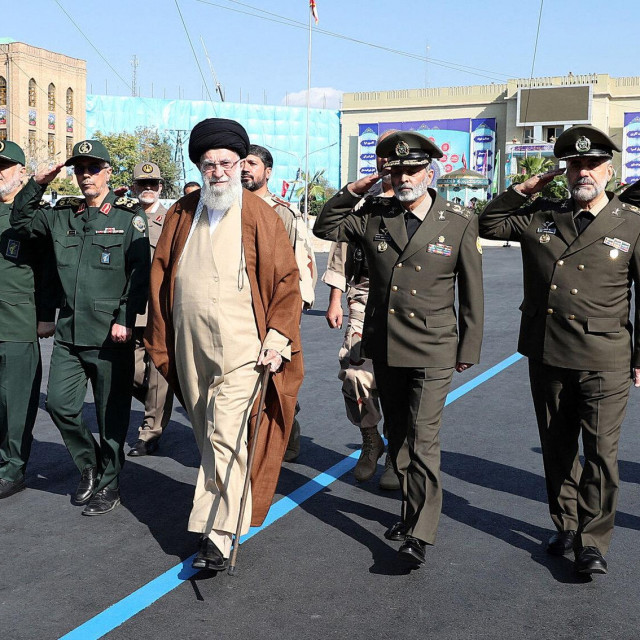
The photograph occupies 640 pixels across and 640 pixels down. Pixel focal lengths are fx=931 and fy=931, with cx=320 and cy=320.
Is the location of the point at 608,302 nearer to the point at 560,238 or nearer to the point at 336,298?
the point at 560,238

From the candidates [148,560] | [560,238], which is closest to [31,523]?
[148,560]

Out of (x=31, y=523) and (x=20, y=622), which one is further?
(x=31, y=523)

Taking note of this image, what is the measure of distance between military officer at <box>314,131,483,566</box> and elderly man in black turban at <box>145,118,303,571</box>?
0.48 m

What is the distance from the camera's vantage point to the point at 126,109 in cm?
10788

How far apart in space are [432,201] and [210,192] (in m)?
1.19

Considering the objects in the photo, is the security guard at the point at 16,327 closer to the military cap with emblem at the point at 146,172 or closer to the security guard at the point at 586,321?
the military cap with emblem at the point at 146,172

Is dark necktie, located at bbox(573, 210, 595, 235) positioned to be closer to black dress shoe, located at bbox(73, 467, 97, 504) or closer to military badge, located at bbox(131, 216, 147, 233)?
military badge, located at bbox(131, 216, 147, 233)

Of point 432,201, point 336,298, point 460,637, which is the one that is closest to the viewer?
point 460,637

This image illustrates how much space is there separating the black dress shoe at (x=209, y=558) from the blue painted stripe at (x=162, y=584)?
0.34 feet

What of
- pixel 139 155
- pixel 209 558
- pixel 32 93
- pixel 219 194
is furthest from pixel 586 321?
pixel 32 93

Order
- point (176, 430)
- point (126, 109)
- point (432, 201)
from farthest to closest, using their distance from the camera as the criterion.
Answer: point (126, 109) → point (176, 430) → point (432, 201)

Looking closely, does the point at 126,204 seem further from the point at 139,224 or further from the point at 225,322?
the point at 225,322

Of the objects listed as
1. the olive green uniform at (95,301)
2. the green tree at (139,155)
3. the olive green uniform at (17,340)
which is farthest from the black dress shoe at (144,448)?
the green tree at (139,155)

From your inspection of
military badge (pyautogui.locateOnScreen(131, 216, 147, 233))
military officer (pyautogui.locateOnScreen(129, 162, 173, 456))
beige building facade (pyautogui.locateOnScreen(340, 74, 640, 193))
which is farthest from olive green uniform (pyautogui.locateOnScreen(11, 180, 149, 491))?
beige building facade (pyautogui.locateOnScreen(340, 74, 640, 193))
